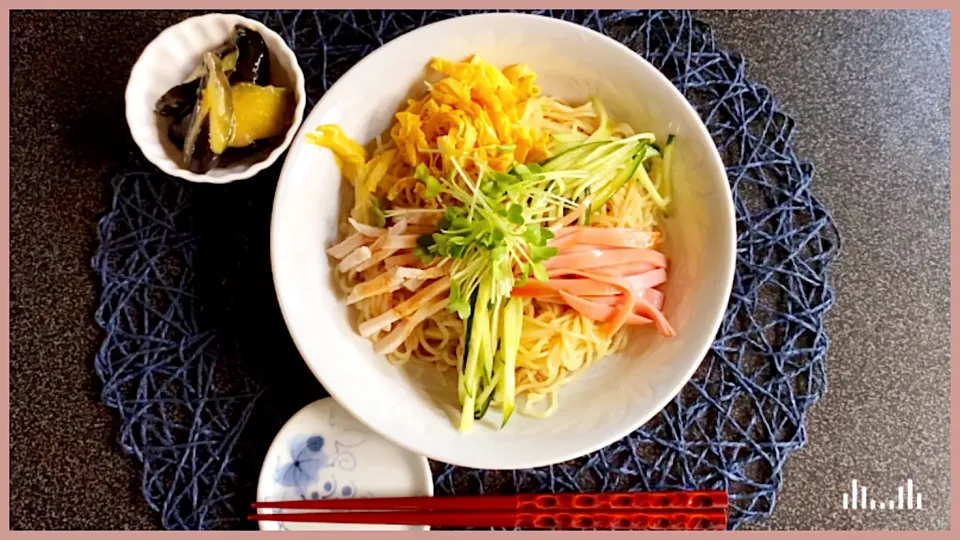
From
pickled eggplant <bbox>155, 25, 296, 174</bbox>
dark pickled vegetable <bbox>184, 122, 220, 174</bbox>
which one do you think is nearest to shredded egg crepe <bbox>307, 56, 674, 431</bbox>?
pickled eggplant <bbox>155, 25, 296, 174</bbox>

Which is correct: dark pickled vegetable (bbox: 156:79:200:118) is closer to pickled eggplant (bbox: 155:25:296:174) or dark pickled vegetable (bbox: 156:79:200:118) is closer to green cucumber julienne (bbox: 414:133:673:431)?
pickled eggplant (bbox: 155:25:296:174)

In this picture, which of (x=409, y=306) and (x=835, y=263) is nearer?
(x=409, y=306)

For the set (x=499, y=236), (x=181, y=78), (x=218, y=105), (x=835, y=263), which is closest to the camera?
(x=499, y=236)

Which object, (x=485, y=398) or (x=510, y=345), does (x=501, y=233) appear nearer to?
(x=510, y=345)

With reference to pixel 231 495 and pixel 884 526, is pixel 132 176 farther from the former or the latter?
pixel 884 526

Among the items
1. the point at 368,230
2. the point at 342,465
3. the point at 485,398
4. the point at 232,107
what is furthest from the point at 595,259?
the point at 232,107

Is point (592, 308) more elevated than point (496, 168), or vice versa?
point (496, 168)

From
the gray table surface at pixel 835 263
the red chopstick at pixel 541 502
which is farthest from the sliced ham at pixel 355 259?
the gray table surface at pixel 835 263
